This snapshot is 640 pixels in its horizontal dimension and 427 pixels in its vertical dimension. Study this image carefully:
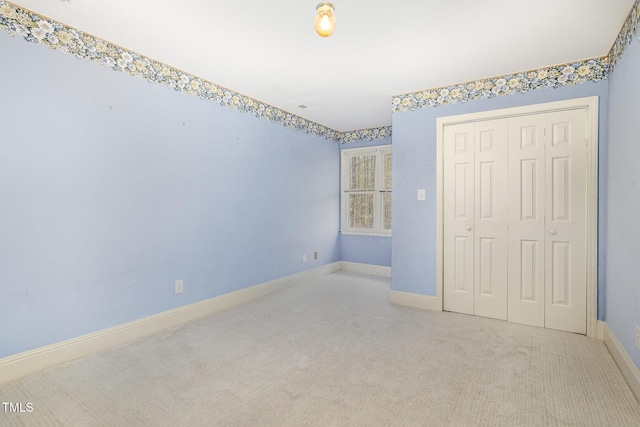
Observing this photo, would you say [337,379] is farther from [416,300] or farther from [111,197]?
[111,197]

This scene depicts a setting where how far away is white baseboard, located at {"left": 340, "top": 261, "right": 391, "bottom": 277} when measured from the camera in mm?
5135

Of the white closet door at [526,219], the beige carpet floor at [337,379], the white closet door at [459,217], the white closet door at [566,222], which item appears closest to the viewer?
the beige carpet floor at [337,379]

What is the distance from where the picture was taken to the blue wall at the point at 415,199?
3510 mm

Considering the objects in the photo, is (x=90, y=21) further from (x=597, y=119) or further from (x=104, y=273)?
(x=597, y=119)

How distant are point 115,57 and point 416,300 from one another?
11.9 feet

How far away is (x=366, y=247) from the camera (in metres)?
5.37

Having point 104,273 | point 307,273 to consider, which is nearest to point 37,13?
point 104,273

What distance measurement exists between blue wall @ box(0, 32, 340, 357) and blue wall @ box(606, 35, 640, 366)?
10.9 ft

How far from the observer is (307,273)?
4762mm

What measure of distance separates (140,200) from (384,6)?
237 centimetres

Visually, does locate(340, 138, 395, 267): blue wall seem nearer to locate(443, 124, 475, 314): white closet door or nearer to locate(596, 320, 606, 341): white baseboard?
locate(443, 124, 475, 314): white closet door

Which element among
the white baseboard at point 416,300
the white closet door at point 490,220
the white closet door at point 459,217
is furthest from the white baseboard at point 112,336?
the white closet door at point 490,220

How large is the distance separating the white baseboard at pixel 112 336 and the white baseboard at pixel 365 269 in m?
1.87

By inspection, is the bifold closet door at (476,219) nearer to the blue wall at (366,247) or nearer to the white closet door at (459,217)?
the white closet door at (459,217)
